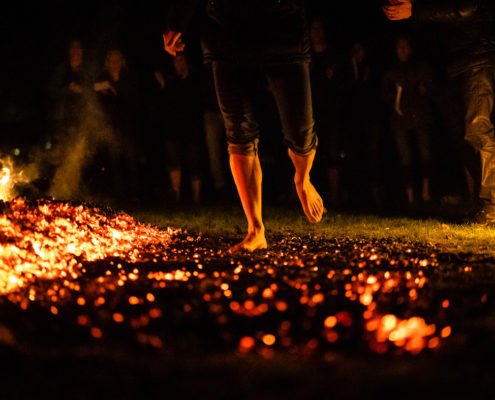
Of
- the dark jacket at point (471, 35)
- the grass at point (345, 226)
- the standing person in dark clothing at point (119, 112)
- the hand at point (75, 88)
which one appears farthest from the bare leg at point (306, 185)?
the hand at point (75, 88)

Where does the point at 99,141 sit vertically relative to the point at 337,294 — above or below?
above

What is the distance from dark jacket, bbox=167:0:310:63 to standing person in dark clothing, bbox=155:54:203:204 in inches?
176

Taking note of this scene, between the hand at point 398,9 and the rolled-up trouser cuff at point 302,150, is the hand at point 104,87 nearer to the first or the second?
the hand at point 398,9

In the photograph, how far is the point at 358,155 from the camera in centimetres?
1118

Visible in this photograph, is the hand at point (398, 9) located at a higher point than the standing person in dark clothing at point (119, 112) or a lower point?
higher

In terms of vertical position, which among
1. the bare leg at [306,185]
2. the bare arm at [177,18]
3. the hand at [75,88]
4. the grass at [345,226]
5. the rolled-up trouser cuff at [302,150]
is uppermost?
the bare arm at [177,18]

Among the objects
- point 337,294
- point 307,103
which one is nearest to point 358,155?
point 307,103

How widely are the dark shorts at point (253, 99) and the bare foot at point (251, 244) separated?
2.16ft

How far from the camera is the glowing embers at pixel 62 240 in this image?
4.83m

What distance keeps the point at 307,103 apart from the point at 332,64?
385 centimetres

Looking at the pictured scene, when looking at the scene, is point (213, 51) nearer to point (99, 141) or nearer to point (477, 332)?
point (477, 332)

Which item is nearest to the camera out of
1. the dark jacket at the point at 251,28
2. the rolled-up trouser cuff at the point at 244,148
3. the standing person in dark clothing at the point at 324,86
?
the dark jacket at the point at 251,28

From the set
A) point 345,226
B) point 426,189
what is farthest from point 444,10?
point 426,189

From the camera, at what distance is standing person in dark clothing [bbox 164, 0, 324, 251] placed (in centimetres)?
564
